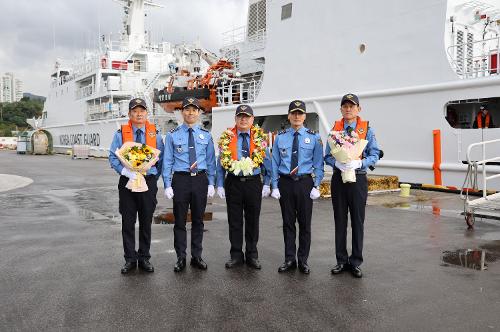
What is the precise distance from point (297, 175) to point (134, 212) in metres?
1.60

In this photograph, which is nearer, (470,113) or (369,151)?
(369,151)

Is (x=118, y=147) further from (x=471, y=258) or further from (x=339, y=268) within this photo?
(x=471, y=258)

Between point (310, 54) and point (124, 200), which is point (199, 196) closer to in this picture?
point (124, 200)

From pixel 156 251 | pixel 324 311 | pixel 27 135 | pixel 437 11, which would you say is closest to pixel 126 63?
pixel 27 135

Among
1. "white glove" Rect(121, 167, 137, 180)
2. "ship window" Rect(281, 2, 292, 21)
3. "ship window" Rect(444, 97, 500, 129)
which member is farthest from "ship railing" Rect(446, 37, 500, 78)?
"white glove" Rect(121, 167, 137, 180)

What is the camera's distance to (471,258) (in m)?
4.78

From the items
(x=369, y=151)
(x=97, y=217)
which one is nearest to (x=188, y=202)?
(x=369, y=151)

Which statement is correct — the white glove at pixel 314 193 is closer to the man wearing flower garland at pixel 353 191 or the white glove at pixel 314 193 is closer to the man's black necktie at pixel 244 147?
the man wearing flower garland at pixel 353 191

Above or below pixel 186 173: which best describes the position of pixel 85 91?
above

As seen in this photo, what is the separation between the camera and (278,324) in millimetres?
3133

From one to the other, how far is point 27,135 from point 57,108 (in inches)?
153

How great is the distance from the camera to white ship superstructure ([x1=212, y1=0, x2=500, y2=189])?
364 inches

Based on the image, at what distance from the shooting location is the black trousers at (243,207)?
14.9ft

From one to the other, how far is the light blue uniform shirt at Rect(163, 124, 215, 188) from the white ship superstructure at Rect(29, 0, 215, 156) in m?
21.2
